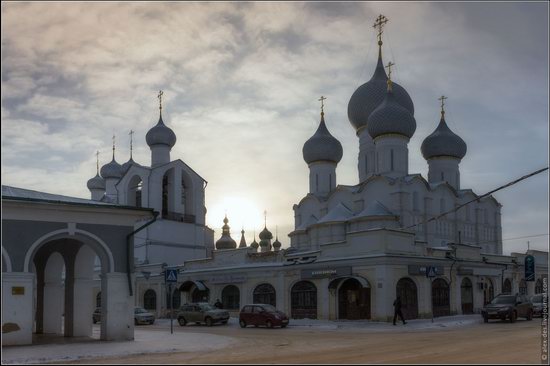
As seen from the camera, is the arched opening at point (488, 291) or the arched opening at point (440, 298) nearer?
the arched opening at point (440, 298)

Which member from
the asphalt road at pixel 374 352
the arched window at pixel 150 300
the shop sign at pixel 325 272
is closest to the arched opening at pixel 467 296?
the shop sign at pixel 325 272

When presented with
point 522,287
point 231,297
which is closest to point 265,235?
point 522,287

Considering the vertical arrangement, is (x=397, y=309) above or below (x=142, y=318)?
above

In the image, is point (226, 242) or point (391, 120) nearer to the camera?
point (391, 120)

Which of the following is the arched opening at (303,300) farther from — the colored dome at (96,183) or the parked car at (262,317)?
the colored dome at (96,183)

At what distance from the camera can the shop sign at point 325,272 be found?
34781 mm

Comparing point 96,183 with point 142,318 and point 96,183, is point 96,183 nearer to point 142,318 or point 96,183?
point 96,183

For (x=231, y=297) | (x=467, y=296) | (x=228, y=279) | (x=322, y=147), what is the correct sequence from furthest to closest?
1. (x=322, y=147)
2. (x=231, y=297)
3. (x=228, y=279)
4. (x=467, y=296)

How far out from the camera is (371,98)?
54.2 metres

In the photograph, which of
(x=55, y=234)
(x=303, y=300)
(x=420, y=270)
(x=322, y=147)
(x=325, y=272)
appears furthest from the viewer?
(x=322, y=147)

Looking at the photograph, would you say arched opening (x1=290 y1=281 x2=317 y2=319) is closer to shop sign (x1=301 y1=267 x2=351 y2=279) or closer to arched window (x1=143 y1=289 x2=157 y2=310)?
shop sign (x1=301 y1=267 x2=351 y2=279)

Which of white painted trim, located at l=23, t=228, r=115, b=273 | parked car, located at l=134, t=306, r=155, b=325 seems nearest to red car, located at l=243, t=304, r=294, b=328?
parked car, located at l=134, t=306, r=155, b=325

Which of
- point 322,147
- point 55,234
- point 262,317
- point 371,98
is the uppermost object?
point 371,98

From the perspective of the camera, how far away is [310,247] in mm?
47500
